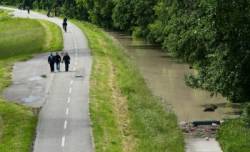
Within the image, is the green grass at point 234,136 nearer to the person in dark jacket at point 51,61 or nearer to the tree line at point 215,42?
the tree line at point 215,42

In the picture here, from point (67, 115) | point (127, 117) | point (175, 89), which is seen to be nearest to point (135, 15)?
point (175, 89)

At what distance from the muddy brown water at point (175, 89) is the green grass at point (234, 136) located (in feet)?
14.8

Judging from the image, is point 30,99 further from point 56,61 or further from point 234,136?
point 234,136

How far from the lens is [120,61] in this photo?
64688 millimetres

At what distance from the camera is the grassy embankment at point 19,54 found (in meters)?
32.2

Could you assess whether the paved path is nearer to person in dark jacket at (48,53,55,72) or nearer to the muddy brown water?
person in dark jacket at (48,53,55,72)

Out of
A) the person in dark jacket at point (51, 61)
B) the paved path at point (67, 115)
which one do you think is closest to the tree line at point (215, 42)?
the paved path at point (67, 115)

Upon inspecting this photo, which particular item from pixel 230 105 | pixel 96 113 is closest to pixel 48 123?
pixel 96 113

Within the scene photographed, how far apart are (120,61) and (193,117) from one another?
23.0 m

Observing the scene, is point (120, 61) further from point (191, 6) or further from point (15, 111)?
point (15, 111)

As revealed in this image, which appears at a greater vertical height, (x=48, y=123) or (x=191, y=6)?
(x=191, y=6)

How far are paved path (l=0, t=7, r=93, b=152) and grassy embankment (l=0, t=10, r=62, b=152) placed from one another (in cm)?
82

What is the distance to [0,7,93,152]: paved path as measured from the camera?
30.8 m

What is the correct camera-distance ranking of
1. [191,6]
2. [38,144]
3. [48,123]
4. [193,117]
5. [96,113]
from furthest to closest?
Result: 1. [191,6]
2. [193,117]
3. [96,113]
4. [48,123]
5. [38,144]
